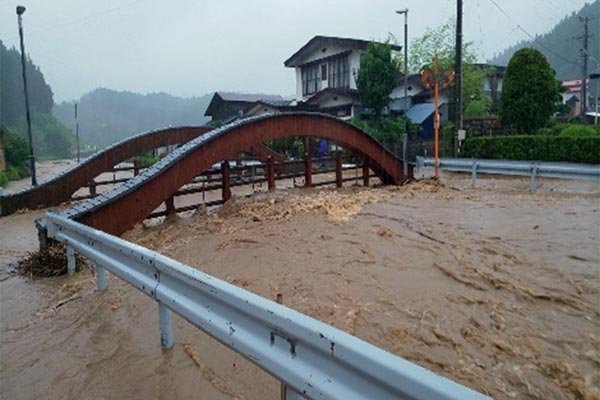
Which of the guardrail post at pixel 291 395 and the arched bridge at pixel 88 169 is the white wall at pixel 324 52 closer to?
the arched bridge at pixel 88 169

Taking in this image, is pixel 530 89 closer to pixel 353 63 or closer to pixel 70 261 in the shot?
pixel 353 63

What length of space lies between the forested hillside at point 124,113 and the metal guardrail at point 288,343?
5041 inches

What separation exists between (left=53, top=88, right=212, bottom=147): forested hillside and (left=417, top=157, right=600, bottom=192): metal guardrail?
119490mm

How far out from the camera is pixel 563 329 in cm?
327

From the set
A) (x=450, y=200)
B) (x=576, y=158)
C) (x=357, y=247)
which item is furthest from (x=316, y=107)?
(x=357, y=247)

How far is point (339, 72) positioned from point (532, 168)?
2599 centimetres

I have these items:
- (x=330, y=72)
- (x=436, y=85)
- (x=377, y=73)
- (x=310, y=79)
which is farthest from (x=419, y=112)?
(x=436, y=85)

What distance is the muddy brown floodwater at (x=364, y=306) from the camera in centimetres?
281

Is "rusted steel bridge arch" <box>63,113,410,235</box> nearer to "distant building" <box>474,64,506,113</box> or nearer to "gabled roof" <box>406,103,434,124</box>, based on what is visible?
"gabled roof" <box>406,103,434,124</box>

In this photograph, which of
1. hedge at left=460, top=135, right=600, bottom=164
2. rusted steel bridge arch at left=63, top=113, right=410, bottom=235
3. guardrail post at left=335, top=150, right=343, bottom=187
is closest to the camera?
rusted steel bridge arch at left=63, top=113, right=410, bottom=235

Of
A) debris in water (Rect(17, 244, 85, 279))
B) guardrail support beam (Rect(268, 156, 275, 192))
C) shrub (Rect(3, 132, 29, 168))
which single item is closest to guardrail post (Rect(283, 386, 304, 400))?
debris in water (Rect(17, 244, 85, 279))

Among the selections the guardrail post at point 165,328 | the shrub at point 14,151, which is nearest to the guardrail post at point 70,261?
the guardrail post at point 165,328

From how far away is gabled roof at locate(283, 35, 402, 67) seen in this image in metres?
32.9

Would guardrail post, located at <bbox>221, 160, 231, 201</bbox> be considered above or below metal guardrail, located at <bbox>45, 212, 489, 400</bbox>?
above
